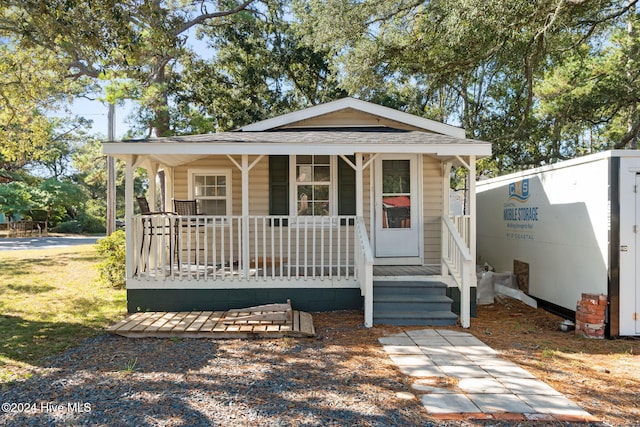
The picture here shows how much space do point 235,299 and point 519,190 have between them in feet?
18.6

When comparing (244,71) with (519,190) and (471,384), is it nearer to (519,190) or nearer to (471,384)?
(519,190)

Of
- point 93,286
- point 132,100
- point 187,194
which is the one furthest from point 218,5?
point 93,286

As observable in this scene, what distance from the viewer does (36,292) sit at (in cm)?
794

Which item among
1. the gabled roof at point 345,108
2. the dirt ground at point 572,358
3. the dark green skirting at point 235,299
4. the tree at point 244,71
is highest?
the tree at point 244,71

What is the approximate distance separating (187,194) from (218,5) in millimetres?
10018

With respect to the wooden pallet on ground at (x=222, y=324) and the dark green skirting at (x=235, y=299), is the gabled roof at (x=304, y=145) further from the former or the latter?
the wooden pallet on ground at (x=222, y=324)

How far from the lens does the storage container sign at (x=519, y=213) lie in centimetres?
754

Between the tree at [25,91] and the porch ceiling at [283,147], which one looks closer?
the porch ceiling at [283,147]

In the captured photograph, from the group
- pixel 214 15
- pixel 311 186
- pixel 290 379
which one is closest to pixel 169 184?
pixel 311 186

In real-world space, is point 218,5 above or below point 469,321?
above

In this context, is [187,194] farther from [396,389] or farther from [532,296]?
[532,296]

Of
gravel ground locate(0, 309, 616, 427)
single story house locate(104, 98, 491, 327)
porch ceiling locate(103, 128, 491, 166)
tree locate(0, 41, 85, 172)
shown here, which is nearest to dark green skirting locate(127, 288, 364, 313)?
single story house locate(104, 98, 491, 327)

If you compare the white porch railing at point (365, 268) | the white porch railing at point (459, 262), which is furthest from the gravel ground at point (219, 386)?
the white porch railing at point (459, 262)

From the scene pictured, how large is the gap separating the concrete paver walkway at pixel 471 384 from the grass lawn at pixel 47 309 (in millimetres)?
3742
